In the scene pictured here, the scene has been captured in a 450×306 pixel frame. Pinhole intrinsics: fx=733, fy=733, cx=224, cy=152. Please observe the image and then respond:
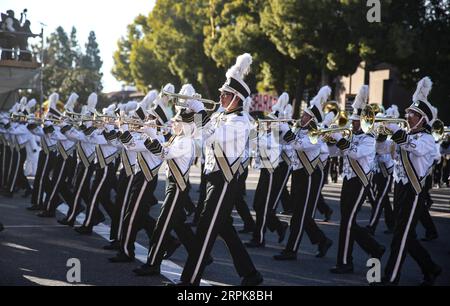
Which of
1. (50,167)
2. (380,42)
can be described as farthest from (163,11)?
(50,167)

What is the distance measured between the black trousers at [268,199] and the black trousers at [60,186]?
3307 mm

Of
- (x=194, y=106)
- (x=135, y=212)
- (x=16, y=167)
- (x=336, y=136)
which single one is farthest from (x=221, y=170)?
(x=16, y=167)

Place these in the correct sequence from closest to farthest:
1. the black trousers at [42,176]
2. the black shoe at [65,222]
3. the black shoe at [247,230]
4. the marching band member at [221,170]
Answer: the marching band member at [221,170]
the black shoe at [247,230]
the black shoe at [65,222]
the black trousers at [42,176]

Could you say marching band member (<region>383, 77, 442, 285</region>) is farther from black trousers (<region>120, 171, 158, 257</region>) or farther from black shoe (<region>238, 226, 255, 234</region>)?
black shoe (<region>238, 226, 255, 234</region>)

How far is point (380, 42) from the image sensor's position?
74.8 ft

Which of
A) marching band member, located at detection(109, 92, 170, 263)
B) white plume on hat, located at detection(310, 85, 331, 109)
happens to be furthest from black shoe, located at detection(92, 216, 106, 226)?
white plume on hat, located at detection(310, 85, 331, 109)

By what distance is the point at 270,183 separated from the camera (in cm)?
1039

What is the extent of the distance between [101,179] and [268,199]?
91.2 inches

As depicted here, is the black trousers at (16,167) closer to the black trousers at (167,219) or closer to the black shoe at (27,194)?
the black shoe at (27,194)

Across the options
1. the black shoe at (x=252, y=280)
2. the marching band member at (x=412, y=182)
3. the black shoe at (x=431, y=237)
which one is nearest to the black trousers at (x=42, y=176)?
the black shoe at (x=431, y=237)

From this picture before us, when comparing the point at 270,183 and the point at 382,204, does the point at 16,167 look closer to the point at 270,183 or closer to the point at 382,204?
the point at 270,183

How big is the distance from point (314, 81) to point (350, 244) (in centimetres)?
2273

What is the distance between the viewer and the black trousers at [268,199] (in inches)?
388
